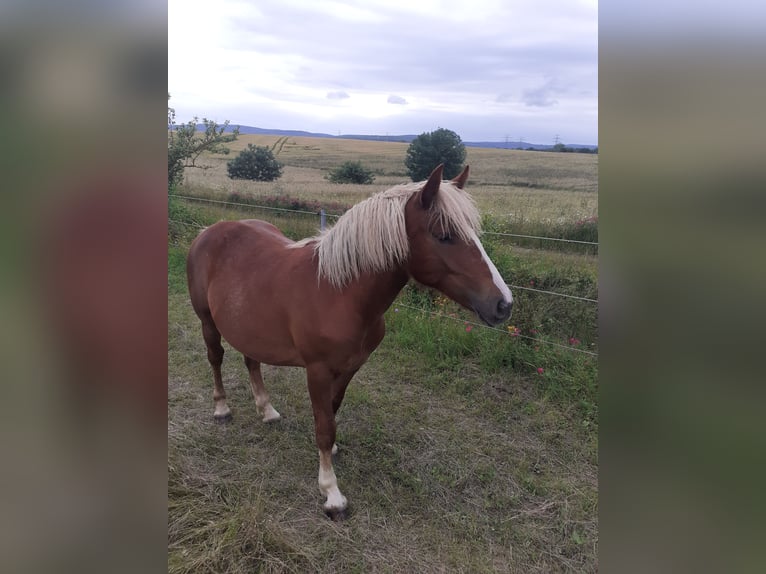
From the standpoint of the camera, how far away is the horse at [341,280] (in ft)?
7.12

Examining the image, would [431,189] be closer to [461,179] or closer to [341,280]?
[461,179]

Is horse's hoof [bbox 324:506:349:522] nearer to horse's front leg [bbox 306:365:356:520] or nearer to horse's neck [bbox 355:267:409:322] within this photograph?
horse's front leg [bbox 306:365:356:520]

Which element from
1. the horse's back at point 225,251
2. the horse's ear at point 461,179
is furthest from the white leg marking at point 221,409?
the horse's ear at point 461,179

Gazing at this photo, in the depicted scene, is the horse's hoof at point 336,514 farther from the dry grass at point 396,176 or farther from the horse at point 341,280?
the dry grass at point 396,176

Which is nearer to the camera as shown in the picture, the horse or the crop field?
the horse

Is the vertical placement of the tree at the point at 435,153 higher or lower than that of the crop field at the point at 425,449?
higher

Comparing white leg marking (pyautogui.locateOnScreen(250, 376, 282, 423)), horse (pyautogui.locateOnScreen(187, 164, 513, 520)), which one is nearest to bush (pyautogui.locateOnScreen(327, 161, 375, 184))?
white leg marking (pyautogui.locateOnScreen(250, 376, 282, 423))

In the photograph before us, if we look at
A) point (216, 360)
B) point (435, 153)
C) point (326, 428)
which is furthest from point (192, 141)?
point (326, 428)

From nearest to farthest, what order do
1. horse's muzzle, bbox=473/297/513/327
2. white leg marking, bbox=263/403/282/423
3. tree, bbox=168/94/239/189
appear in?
horse's muzzle, bbox=473/297/513/327, white leg marking, bbox=263/403/282/423, tree, bbox=168/94/239/189

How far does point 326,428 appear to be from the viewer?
2.60 m

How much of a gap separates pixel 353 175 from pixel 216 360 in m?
15.9

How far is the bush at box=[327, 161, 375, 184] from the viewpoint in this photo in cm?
1839

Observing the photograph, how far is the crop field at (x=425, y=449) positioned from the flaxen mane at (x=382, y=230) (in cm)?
75
